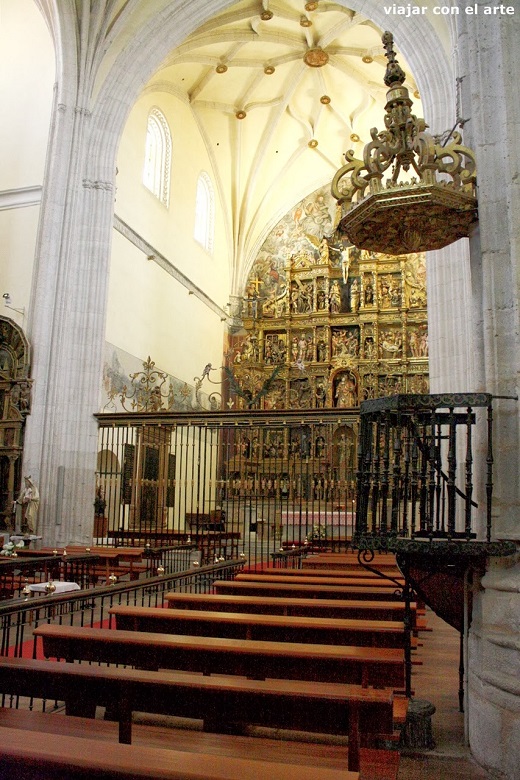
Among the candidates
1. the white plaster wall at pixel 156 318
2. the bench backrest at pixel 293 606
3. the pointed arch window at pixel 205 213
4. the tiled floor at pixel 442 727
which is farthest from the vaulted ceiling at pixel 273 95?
the bench backrest at pixel 293 606

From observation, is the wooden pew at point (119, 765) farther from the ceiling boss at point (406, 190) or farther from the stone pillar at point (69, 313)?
the stone pillar at point (69, 313)

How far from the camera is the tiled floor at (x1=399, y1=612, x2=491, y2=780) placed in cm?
326

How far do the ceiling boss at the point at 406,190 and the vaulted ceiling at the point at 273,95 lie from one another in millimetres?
13454

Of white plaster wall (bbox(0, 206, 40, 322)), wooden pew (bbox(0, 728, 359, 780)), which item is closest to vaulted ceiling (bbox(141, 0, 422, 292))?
white plaster wall (bbox(0, 206, 40, 322))

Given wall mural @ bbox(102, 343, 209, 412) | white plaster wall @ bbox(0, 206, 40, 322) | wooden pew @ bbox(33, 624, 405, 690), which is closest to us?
wooden pew @ bbox(33, 624, 405, 690)

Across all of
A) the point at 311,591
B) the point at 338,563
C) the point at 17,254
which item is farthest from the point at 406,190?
the point at 17,254

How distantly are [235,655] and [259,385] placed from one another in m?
18.0

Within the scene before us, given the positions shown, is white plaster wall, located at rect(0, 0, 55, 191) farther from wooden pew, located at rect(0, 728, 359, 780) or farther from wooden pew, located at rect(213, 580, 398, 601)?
wooden pew, located at rect(0, 728, 359, 780)

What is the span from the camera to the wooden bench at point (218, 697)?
2.46m

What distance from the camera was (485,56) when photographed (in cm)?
430

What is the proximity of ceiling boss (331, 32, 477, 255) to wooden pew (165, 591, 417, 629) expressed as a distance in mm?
2596

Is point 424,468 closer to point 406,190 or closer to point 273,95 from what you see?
point 406,190

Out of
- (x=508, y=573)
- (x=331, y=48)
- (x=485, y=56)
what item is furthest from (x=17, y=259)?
(x=508, y=573)

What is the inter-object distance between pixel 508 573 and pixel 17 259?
13104 millimetres
